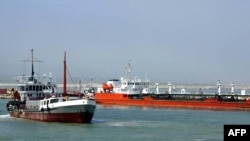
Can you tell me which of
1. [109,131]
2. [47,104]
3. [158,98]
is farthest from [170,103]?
[109,131]

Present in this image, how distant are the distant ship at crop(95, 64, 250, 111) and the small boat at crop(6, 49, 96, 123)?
28583 millimetres

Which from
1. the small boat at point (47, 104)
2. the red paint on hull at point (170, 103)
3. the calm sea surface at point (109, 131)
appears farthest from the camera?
the red paint on hull at point (170, 103)

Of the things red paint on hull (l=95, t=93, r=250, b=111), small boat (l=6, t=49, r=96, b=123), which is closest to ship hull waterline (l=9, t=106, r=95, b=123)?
small boat (l=6, t=49, r=96, b=123)

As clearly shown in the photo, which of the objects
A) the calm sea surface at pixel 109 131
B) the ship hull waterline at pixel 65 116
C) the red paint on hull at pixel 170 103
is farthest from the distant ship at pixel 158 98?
the ship hull waterline at pixel 65 116

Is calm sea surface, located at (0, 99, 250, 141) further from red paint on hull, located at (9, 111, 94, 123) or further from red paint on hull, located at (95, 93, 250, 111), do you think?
red paint on hull, located at (95, 93, 250, 111)

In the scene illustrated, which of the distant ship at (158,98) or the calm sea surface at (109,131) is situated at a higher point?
the distant ship at (158,98)

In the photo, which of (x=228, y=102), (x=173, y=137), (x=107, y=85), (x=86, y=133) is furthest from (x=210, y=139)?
(x=107, y=85)

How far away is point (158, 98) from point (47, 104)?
39.9 meters

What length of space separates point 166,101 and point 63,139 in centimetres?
4705

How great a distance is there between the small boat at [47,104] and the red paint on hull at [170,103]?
28251mm

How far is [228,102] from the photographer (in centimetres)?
7581

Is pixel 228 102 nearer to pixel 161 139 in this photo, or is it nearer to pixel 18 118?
pixel 18 118

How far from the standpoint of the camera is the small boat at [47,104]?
44906mm

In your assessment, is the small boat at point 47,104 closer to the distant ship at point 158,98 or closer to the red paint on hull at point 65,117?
the red paint on hull at point 65,117
